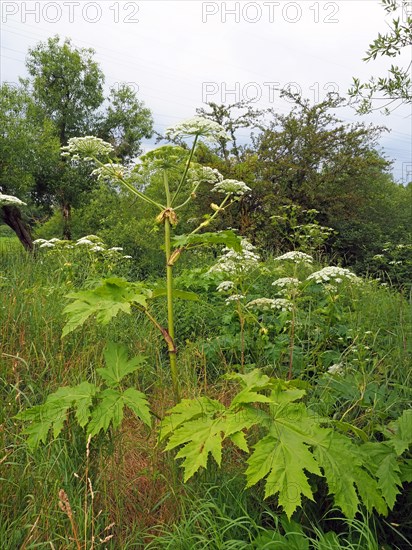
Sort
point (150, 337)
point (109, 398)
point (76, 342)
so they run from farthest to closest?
1. point (150, 337)
2. point (76, 342)
3. point (109, 398)

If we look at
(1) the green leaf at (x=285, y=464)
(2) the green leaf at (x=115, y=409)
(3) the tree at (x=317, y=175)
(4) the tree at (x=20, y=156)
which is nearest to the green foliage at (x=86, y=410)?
(2) the green leaf at (x=115, y=409)

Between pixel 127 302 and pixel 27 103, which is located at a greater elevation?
pixel 27 103

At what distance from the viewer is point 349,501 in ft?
5.89

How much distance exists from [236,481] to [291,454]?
1.74 feet

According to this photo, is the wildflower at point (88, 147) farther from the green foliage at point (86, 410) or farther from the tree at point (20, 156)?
the tree at point (20, 156)

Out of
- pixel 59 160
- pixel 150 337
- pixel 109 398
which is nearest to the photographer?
pixel 109 398

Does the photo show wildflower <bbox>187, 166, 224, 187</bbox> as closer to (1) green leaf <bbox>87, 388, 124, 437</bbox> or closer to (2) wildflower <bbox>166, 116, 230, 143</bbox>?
(2) wildflower <bbox>166, 116, 230, 143</bbox>

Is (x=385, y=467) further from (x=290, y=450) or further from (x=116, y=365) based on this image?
(x=116, y=365)

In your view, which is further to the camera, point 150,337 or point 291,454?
point 150,337

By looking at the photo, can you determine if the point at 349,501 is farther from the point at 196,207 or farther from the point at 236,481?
the point at 196,207

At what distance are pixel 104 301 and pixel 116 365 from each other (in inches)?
14.0

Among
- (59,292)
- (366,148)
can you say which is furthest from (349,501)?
(366,148)

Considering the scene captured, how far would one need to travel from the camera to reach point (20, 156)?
17703 millimetres

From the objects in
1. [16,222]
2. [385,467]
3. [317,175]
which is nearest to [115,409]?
[385,467]
